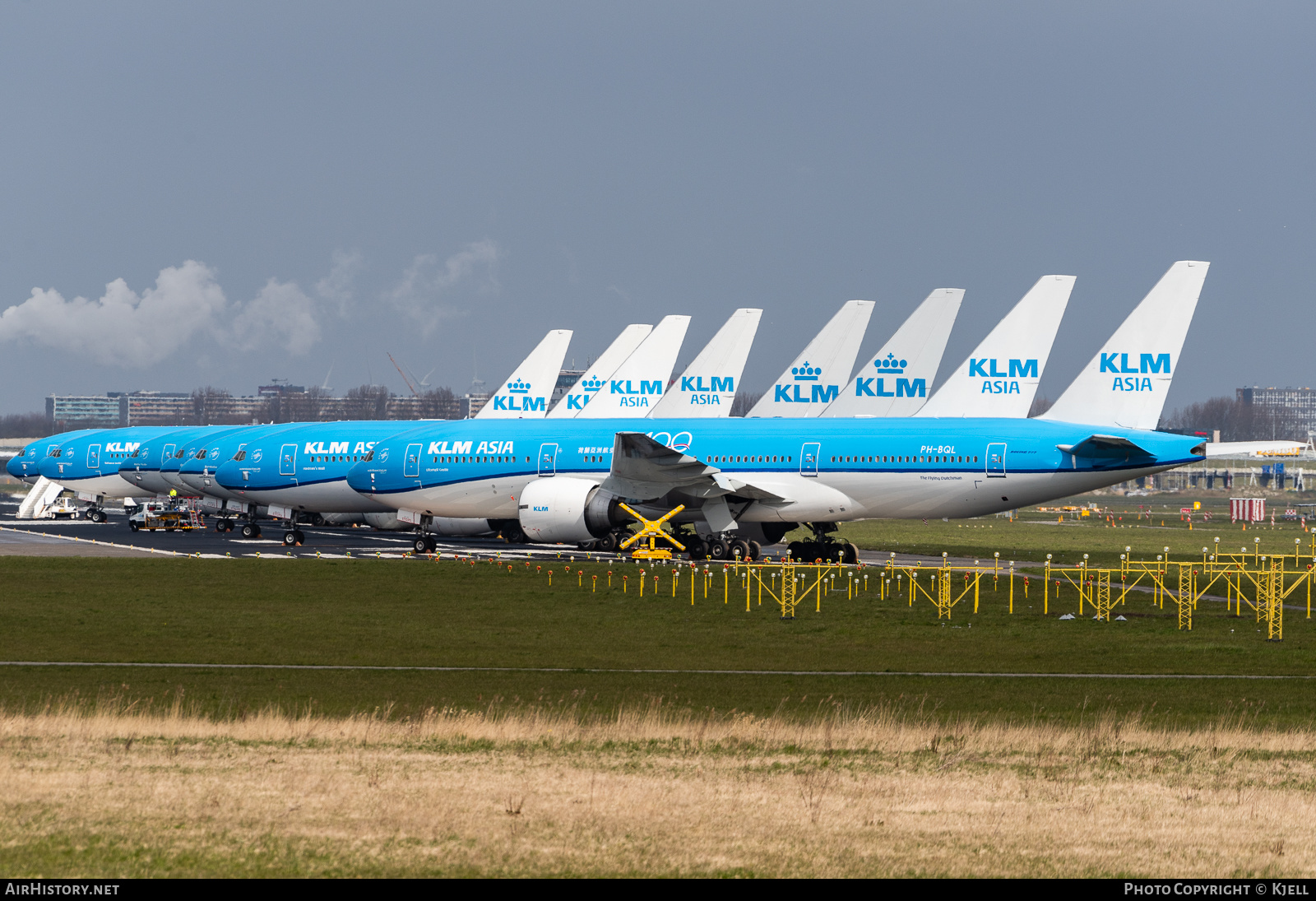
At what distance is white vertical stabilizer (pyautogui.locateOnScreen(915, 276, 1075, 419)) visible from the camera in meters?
53.7

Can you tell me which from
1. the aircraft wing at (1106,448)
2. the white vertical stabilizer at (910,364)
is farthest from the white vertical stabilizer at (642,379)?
the aircraft wing at (1106,448)

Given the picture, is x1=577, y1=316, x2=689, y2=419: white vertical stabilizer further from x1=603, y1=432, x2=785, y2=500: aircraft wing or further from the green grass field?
the green grass field

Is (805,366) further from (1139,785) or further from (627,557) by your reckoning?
(1139,785)

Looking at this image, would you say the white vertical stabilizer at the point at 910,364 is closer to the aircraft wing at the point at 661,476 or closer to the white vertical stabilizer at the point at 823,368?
the white vertical stabilizer at the point at 823,368

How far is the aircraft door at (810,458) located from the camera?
52375mm

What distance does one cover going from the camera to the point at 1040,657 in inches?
1115

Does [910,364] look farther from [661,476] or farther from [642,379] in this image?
[642,379]

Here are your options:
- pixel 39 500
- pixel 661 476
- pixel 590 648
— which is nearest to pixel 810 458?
pixel 661 476

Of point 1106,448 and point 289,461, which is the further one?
point 289,461

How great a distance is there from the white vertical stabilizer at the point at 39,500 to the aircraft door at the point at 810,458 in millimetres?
55472

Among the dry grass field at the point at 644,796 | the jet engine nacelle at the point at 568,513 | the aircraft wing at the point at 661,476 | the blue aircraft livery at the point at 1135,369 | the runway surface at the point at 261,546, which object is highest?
the blue aircraft livery at the point at 1135,369

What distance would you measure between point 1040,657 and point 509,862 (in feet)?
58.2

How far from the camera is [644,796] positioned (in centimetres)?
1530

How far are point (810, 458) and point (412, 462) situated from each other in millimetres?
16560
